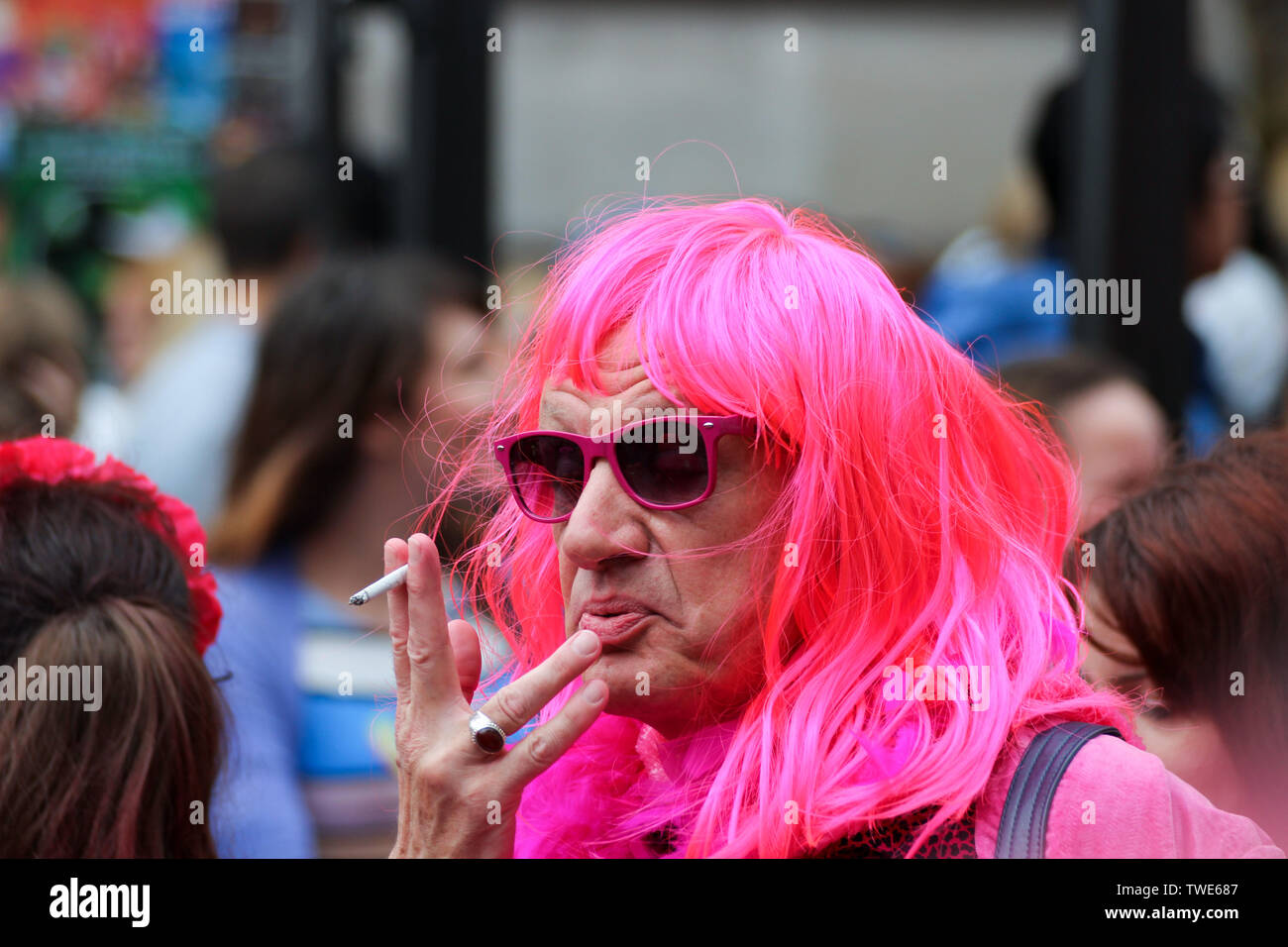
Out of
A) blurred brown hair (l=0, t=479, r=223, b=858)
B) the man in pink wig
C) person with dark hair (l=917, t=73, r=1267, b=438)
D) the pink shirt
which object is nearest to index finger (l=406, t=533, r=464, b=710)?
the man in pink wig

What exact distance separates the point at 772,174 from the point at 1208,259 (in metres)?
4.98

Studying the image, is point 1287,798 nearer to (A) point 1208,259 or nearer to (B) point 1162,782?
(B) point 1162,782

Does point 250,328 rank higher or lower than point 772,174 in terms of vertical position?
lower

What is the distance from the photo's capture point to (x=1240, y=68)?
7598 millimetres

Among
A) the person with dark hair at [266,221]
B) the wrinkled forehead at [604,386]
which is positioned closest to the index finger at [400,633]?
the wrinkled forehead at [604,386]

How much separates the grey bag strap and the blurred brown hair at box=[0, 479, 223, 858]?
962 mm

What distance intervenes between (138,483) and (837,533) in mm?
912

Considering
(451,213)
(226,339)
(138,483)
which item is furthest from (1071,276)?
(138,483)

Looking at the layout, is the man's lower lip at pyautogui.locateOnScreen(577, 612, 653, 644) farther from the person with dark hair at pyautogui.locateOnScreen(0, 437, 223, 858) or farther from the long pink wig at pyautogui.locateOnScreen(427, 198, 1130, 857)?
the person with dark hair at pyautogui.locateOnScreen(0, 437, 223, 858)

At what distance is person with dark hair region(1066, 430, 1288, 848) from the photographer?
1682 millimetres

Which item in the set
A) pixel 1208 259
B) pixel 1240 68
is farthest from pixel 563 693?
pixel 1240 68

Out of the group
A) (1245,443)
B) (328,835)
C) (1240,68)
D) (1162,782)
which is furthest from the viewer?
(1240,68)

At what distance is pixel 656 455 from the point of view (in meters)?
1.45

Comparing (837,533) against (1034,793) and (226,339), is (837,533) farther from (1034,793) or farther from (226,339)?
(226,339)
